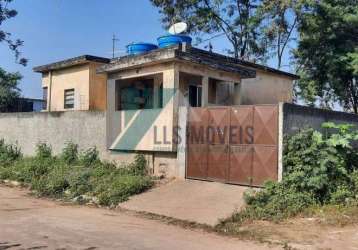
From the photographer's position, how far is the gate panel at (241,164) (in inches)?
443

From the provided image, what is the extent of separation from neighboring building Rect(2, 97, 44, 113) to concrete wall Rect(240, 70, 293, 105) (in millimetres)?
14547

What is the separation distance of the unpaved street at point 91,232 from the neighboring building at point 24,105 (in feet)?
59.2

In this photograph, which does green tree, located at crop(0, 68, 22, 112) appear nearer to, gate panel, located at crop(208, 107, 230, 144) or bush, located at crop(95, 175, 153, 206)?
bush, located at crop(95, 175, 153, 206)

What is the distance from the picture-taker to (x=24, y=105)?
28.5m

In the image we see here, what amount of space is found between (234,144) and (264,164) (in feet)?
3.42

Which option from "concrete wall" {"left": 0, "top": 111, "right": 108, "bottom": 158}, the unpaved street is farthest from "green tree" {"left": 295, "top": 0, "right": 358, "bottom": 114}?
the unpaved street

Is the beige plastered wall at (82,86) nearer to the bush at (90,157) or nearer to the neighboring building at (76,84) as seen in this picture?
the neighboring building at (76,84)

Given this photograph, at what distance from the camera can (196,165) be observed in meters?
12.4

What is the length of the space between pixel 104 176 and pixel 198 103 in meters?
3.90

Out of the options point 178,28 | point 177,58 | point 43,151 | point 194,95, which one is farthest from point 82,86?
point 177,58

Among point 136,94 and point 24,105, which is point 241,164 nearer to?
point 136,94

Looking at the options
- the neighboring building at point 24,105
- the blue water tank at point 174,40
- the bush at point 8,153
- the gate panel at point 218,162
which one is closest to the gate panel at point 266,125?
the gate panel at point 218,162

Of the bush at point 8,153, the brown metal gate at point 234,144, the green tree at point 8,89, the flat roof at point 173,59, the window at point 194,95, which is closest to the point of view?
the brown metal gate at point 234,144

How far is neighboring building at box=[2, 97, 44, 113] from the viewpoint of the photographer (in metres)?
27.8
